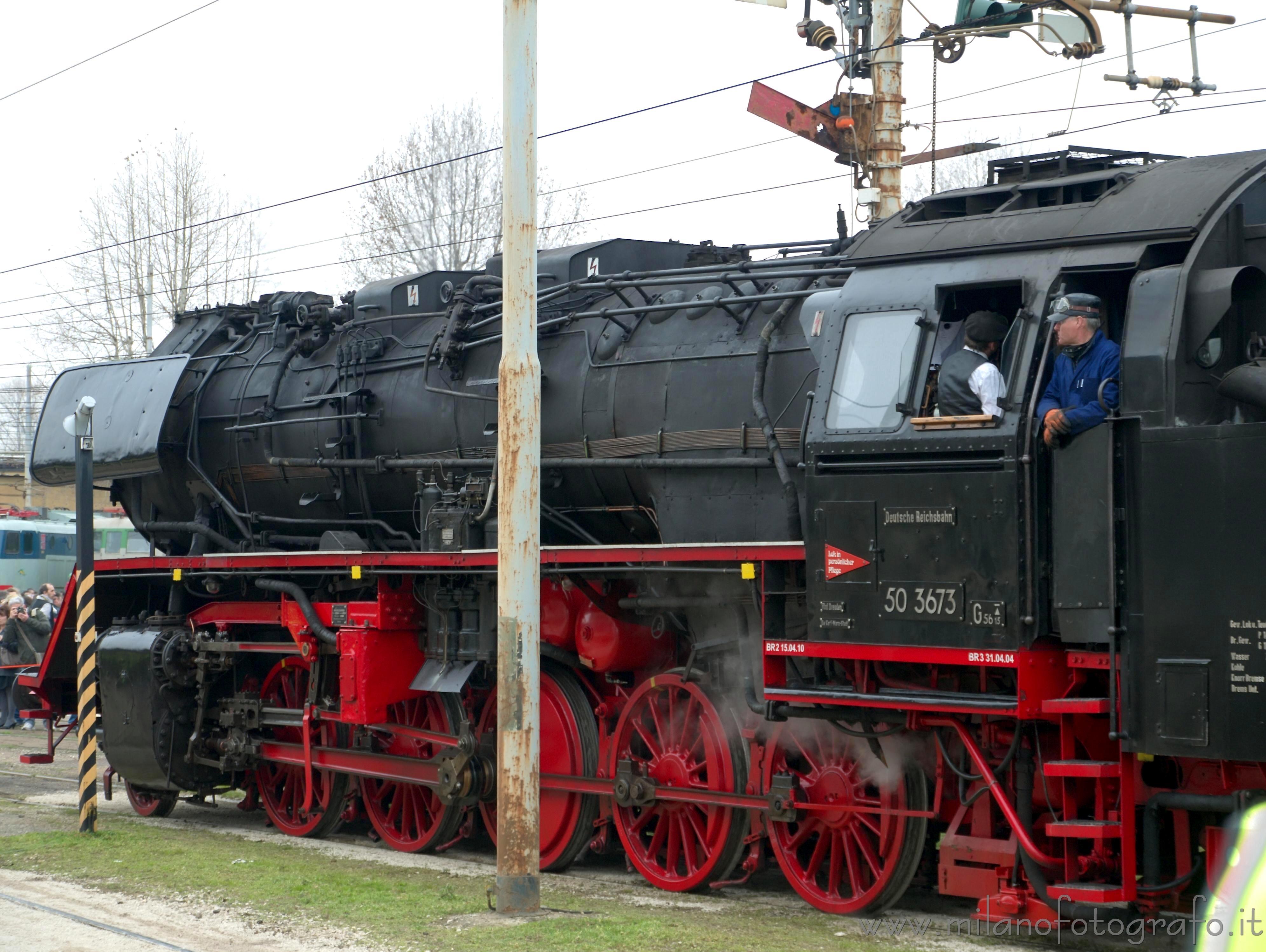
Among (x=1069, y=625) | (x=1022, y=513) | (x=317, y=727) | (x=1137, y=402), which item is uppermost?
(x=1137, y=402)

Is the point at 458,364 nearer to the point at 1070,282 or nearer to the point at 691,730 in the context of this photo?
the point at 691,730

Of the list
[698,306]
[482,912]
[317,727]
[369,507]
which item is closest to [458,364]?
[369,507]

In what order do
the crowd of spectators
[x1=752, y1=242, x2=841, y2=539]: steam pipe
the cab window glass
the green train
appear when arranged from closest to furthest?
the cab window glass
[x1=752, y1=242, x2=841, y2=539]: steam pipe
the crowd of spectators
the green train

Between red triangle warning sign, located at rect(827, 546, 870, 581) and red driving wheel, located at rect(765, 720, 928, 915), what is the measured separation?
3.76 feet

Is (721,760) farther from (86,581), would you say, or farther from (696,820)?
(86,581)

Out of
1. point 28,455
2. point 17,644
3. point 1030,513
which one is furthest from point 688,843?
point 28,455

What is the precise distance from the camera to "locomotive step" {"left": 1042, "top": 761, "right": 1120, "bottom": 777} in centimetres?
685

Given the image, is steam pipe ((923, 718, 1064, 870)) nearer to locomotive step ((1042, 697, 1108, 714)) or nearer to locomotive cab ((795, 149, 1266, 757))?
locomotive cab ((795, 149, 1266, 757))

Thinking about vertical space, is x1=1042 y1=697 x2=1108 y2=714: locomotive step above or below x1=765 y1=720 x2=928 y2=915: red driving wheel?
above

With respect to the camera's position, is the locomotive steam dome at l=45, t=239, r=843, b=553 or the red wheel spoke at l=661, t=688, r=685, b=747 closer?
the locomotive steam dome at l=45, t=239, r=843, b=553

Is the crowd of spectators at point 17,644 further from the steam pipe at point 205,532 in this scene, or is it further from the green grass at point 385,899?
the green grass at point 385,899

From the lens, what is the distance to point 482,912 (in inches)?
324

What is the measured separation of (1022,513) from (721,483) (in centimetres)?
246

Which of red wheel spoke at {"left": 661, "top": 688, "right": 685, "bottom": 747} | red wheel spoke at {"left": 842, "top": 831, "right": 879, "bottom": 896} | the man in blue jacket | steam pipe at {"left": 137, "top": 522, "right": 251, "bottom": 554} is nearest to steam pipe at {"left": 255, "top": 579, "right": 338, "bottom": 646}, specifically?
steam pipe at {"left": 137, "top": 522, "right": 251, "bottom": 554}
